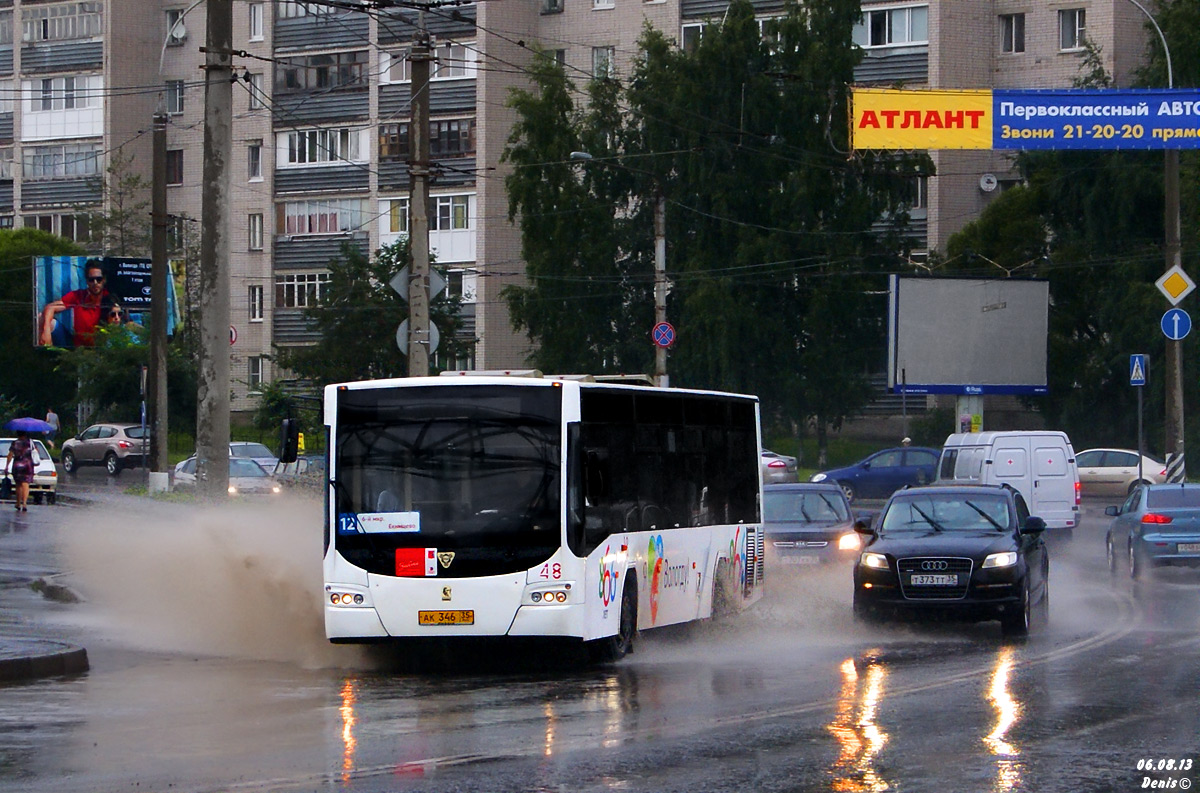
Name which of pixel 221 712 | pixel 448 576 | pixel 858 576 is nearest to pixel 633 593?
pixel 448 576

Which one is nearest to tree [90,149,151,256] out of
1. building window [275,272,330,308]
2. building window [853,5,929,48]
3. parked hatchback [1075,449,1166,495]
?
building window [275,272,330,308]

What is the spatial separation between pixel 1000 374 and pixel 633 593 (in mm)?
37208

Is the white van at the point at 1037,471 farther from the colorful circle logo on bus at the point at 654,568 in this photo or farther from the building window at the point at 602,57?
the building window at the point at 602,57

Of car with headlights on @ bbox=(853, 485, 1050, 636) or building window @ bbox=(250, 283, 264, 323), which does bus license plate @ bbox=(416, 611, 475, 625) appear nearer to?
car with headlights on @ bbox=(853, 485, 1050, 636)

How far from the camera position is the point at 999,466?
33094 millimetres

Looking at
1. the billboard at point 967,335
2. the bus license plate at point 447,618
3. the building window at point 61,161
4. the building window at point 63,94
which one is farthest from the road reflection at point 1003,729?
the building window at point 61,161

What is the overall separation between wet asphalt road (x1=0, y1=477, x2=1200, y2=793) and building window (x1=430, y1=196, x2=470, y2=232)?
47.4m

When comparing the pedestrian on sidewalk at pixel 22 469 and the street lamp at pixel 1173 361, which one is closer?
the street lamp at pixel 1173 361

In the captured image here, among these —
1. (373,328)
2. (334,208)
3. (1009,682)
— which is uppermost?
(334,208)

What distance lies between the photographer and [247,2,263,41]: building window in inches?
2916

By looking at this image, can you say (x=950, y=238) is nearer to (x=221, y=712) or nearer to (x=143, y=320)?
(x=143, y=320)

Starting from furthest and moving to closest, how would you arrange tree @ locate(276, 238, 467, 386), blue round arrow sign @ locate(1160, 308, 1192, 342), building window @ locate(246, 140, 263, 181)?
1. building window @ locate(246, 140, 263, 181)
2. tree @ locate(276, 238, 467, 386)
3. blue round arrow sign @ locate(1160, 308, 1192, 342)

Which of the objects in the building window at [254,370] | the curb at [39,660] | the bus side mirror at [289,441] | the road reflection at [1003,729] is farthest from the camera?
the building window at [254,370]

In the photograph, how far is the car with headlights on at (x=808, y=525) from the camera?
23281mm
